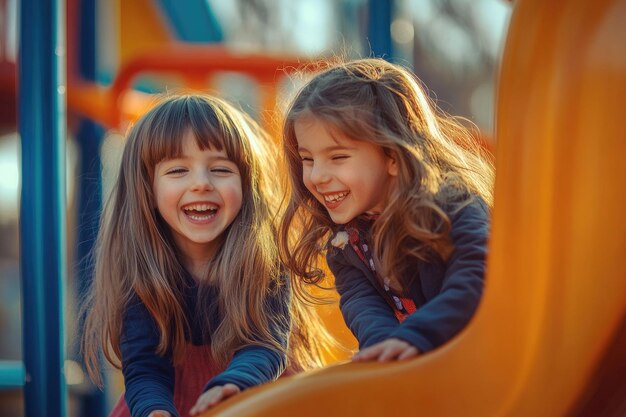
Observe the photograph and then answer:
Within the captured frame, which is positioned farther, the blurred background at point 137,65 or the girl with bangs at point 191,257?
the blurred background at point 137,65

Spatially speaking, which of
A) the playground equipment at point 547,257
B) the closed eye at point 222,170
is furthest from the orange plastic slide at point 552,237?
the closed eye at point 222,170

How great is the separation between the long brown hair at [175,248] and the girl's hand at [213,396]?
151mm

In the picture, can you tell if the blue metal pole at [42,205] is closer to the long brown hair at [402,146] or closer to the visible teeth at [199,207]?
the visible teeth at [199,207]

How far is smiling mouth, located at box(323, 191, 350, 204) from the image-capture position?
95 centimetres

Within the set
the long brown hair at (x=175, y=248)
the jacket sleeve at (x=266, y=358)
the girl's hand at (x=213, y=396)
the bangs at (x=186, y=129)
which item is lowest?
the girl's hand at (x=213, y=396)

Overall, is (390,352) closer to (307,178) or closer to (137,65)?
(307,178)

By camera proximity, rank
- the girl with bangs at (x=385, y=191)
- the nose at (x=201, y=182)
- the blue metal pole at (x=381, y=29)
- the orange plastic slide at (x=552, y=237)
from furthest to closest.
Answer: the blue metal pole at (x=381, y=29) < the nose at (x=201, y=182) < the girl with bangs at (x=385, y=191) < the orange plastic slide at (x=552, y=237)

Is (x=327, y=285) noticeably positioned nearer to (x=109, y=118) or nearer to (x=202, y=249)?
(x=202, y=249)

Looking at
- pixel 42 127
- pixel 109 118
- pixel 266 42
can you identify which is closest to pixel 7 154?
pixel 266 42

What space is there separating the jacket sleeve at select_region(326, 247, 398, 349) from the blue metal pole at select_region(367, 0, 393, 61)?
557mm

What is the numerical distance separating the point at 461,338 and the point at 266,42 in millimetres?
3450

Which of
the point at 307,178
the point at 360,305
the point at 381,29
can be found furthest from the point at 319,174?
the point at 381,29

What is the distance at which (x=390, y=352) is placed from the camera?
77 centimetres

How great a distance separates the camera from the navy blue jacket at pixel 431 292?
0.78m
